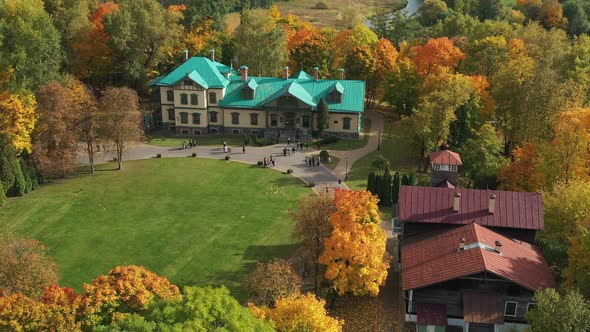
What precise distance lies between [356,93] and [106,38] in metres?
34.7

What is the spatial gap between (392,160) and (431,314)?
30.7 metres

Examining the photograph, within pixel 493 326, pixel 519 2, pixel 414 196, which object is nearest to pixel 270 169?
pixel 414 196

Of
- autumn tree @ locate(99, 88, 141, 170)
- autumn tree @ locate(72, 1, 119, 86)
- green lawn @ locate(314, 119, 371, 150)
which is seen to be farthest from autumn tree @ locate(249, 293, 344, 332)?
autumn tree @ locate(72, 1, 119, 86)

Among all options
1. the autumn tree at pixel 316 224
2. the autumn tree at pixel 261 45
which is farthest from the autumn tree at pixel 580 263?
the autumn tree at pixel 261 45

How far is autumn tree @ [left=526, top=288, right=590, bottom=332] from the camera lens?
29828 millimetres

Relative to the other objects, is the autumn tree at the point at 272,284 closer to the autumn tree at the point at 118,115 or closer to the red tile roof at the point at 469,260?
the red tile roof at the point at 469,260

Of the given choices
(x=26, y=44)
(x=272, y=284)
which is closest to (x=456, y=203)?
(x=272, y=284)

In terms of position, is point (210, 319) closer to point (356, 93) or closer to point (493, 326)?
point (493, 326)

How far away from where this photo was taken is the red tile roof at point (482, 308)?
3525 cm

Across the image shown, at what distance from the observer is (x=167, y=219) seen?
51.6 m

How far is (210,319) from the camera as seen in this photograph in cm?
2467

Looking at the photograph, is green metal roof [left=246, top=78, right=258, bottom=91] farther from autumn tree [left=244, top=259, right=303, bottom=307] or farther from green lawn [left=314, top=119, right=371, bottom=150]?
autumn tree [left=244, top=259, right=303, bottom=307]

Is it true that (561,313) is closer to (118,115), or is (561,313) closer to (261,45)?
(118,115)

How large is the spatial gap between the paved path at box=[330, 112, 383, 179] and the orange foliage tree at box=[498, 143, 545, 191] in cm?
1628
